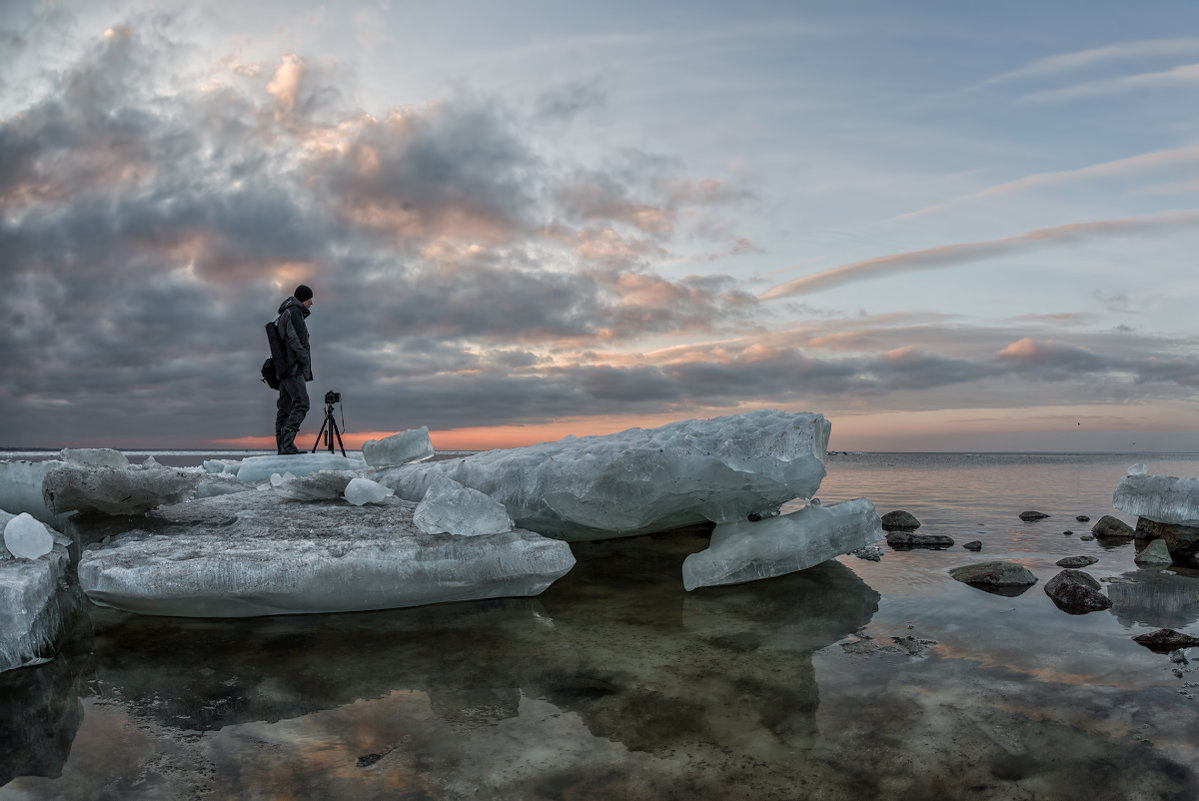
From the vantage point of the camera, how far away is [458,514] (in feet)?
14.6

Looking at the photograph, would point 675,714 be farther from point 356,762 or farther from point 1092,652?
point 1092,652

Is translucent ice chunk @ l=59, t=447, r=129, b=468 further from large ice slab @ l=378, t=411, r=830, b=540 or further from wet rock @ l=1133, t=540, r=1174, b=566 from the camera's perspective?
wet rock @ l=1133, t=540, r=1174, b=566

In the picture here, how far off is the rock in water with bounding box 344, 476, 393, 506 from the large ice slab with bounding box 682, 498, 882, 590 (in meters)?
2.88

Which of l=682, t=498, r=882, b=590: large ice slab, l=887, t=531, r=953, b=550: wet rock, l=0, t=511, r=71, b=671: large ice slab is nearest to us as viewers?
l=0, t=511, r=71, b=671: large ice slab

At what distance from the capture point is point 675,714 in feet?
9.04

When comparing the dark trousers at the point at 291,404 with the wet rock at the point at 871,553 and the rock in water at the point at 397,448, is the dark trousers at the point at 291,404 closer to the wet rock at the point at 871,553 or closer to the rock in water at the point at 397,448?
the rock in water at the point at 397,448

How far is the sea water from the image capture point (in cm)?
229

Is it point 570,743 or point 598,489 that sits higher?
point 598,489

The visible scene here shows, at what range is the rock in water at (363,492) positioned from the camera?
5.93 metres

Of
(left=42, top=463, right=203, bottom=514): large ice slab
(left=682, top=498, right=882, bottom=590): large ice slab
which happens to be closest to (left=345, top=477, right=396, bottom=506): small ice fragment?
(left=42, top=463, right=203, bottom=514): large ice slab

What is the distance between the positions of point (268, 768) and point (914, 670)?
293 centimetres

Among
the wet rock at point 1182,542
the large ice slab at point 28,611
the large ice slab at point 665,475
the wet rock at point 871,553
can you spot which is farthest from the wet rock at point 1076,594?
the large ice slab at point 28,611

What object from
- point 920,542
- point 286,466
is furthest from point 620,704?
point 286,466

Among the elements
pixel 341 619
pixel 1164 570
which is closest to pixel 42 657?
pixel 341 619
